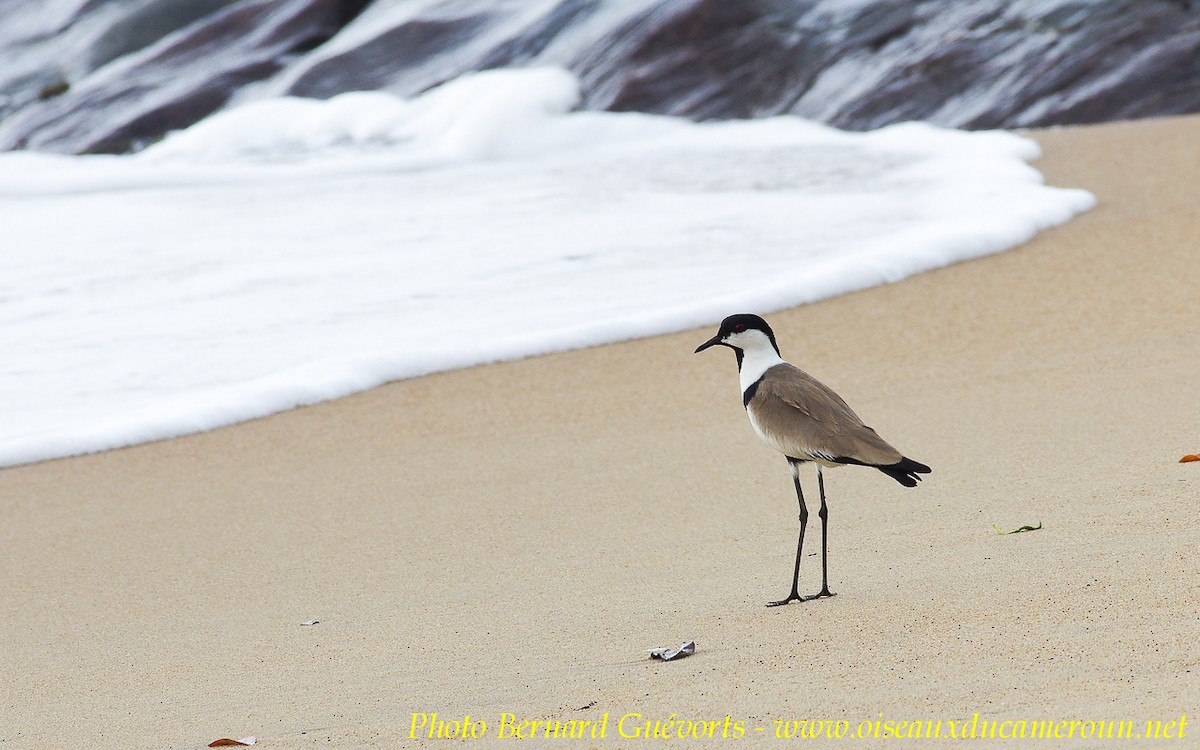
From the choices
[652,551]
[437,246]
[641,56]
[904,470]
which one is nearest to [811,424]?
[904,470]

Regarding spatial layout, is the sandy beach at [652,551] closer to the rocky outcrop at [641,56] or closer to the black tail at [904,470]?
the black tail at [904,470]

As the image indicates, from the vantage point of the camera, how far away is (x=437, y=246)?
868 cm

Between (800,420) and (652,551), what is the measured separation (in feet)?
2.22

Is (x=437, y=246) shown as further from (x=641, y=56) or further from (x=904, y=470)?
(x=641, y=56)

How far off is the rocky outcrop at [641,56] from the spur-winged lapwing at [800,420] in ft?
28.7

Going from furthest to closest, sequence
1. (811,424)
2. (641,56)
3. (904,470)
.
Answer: (641,56) < (811,424) < (904,470)

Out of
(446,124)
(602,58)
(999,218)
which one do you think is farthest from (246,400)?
(602,58)

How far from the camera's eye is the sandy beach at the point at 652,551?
269cm

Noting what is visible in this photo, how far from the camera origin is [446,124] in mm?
13719

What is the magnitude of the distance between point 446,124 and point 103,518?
963 cm

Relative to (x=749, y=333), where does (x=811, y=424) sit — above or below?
below

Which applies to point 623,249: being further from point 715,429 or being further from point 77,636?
point 77,636

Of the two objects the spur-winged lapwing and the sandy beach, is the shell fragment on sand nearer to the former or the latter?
the sandy beach

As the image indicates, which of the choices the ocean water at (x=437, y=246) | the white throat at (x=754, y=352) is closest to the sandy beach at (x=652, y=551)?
the ocean water at (x=437, y=246)
